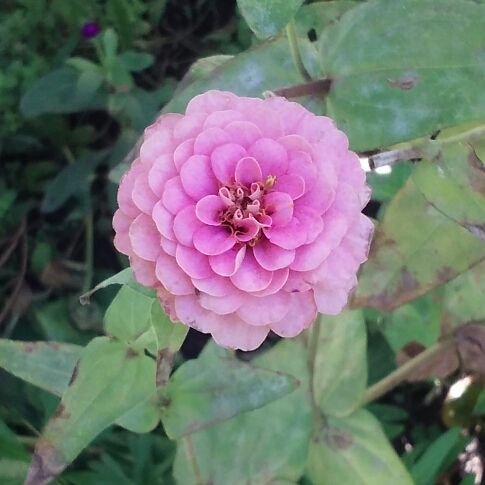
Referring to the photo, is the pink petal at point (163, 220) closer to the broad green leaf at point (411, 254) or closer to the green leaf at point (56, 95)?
the broad green leaf at point (411, 254)

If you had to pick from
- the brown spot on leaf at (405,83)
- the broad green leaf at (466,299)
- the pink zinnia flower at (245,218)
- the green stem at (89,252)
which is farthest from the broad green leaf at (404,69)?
the green stem at (89,252)

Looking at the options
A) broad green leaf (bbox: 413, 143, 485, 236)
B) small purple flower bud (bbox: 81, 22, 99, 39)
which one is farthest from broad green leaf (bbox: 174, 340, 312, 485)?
small purple flower bud (bbox: 81, 22, 99, 39)

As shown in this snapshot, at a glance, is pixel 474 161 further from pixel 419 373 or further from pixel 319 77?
pixel 419 373

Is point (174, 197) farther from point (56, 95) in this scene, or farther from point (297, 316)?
point (56, 95)

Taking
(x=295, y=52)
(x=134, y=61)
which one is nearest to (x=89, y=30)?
(x=134, y=61)

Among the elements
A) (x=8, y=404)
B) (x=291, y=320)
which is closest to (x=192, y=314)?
(x=291, y=320)
